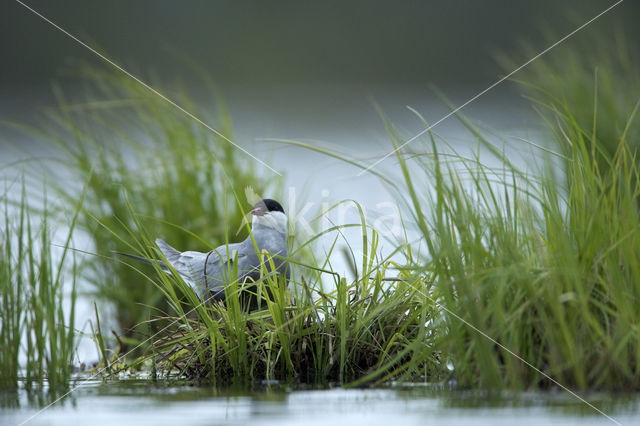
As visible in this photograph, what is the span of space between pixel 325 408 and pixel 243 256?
1.29 m

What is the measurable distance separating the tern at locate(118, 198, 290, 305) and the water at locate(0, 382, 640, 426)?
801 millimetres

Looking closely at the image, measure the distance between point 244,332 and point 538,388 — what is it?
1167mm

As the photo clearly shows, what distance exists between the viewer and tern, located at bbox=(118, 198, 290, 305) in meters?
3.53

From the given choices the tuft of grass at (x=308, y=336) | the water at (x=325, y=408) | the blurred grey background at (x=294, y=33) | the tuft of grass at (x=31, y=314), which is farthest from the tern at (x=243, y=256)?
the blurred grey background at (x=294, y=33)

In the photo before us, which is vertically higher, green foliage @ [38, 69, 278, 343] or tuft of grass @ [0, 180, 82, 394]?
green foliage @ [38, 69, 278, 343]

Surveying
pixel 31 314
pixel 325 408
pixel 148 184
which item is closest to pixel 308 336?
pixel 325 408

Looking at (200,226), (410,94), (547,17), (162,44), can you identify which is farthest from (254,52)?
(200,226)

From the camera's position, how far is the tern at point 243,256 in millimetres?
3525

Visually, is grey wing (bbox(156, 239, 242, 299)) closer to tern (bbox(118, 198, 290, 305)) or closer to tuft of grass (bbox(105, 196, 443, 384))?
tern (bbox(118, 198, 290, 305))

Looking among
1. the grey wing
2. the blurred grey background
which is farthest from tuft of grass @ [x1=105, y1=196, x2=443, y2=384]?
the blurred grey background

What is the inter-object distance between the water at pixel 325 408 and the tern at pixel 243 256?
2.63ft

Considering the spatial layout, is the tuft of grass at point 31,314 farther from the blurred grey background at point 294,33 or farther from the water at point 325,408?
the blurred grey background at point 294,33

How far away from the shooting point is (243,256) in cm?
361

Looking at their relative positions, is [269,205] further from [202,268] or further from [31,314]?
[31,314]
